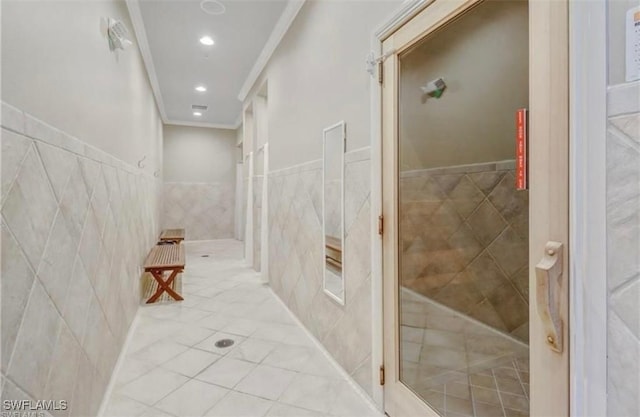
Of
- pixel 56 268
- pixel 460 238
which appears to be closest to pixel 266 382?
pixel 56 268

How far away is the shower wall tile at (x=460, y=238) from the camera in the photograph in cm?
160

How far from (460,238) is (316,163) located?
51.7 inches

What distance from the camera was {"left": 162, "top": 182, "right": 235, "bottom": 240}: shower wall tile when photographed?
314 inches

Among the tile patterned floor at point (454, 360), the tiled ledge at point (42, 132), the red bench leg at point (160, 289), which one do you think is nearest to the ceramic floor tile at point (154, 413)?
the tile patterned floor at point (454, 360)

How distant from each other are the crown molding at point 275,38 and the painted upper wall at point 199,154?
3.46 meters

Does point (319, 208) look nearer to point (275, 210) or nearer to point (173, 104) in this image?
point (275, 210)

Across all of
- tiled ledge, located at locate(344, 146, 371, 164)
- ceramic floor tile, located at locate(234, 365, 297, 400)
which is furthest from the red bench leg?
tiled ledge, located at locate(344, 146, 371, 164)

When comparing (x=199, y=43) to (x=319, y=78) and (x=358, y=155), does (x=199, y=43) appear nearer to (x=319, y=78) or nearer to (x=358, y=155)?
(x=319, y=78)

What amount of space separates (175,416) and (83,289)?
0.83 m

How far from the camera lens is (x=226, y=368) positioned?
7.16 feet

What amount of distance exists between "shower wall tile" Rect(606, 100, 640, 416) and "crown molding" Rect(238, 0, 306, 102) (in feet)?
9.25

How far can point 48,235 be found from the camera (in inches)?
47.0

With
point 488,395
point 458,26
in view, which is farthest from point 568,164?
point 488,395

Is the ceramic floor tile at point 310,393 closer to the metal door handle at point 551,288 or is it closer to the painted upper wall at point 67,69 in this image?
the metal door handle at point 551,288
